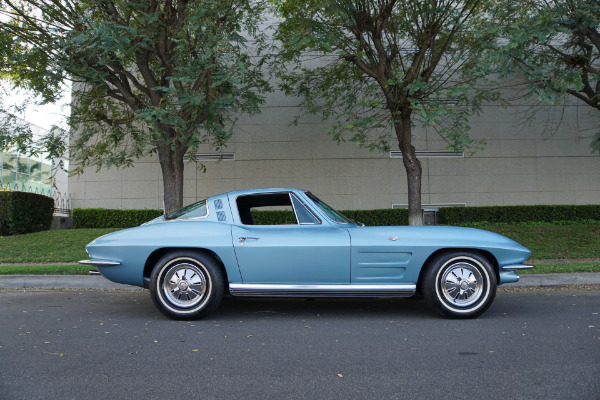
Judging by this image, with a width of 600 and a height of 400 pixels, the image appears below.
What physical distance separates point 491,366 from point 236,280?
2.67 meters

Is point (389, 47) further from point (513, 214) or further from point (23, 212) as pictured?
point (23, 212)

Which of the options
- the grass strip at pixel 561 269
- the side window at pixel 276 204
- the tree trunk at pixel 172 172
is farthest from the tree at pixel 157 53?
the grass strip at pixel 561 269

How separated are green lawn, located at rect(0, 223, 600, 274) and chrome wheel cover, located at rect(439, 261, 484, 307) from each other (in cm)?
366

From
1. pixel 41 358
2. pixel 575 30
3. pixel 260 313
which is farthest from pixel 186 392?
pixel 575 30

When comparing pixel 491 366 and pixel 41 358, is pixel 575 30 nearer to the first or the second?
pixel 491 366

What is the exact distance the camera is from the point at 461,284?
4.89 m

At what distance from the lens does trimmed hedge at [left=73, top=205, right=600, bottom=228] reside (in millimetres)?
14648

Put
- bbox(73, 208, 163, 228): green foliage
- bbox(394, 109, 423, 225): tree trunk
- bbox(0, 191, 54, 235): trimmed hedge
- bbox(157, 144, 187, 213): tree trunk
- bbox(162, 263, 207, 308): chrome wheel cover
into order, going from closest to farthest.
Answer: bbox(162, 263, 207, 308): chrome wheel cover < bbox(157, 144, 187, 213): tree trunk < bbox(394, 109, 423, 225): tree trunk < bbox(0, 191, 54, 235): trimmed hedge < bbox(73, 208, 163, 228): green foliage

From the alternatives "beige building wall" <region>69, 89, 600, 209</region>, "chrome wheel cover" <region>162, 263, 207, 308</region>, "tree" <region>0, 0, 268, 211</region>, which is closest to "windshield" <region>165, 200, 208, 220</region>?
"chrome wheel cover" <region>162, 263, 207, 308</region>

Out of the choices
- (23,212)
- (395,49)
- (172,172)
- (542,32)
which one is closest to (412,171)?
(395,49)

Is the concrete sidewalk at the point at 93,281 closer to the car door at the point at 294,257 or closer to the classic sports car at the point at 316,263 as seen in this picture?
the classic sports car at the point at 316,263

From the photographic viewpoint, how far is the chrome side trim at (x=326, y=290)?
4.86 m

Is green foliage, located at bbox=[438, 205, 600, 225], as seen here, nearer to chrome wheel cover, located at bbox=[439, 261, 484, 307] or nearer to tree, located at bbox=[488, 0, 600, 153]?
tree, located at bbox=[488, 0, 600, 153]

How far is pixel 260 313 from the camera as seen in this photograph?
5.39 m
